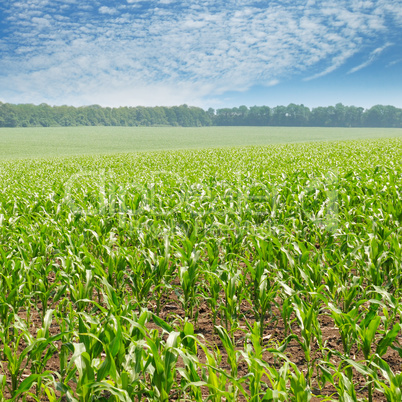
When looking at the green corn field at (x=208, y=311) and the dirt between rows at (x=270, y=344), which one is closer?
the green corn field at (x=208, y=311)

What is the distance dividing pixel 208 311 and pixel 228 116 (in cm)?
13832

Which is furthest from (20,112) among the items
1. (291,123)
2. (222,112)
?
(291,123)

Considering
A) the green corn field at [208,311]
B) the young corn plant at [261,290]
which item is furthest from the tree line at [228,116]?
the young corn plant at [261,290]

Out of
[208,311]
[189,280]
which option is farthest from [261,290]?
[208,311]

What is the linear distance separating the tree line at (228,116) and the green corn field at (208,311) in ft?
415

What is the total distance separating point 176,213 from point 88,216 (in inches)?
60.6

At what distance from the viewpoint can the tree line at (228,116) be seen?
4968 inches

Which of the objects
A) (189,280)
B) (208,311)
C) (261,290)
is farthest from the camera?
(208,311)

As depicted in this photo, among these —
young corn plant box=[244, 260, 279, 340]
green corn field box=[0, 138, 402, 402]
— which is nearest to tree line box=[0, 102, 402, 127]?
green corn field box=[0, 138, 402, 402]

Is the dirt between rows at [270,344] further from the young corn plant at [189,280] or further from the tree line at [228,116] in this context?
the tree line at [228,116]

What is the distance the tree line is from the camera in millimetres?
126188

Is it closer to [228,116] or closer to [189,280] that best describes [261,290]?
[189,280]

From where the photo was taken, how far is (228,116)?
452 ft

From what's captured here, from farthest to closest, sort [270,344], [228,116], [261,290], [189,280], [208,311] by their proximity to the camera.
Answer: [228,116], [208,311], [189,280], [261,290], [270,344]
